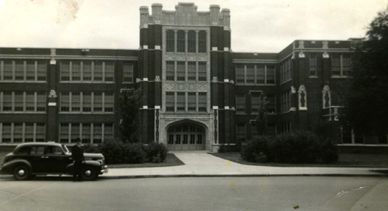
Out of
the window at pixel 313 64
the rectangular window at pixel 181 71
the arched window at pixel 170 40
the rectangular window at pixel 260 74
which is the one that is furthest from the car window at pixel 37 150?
the rectangular window at pixel 260 74

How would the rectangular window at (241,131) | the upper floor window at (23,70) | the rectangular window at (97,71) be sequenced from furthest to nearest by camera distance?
the rectangular window at (241,131) < the rectangular window at (97,71) < the upper floor window at (23,70)

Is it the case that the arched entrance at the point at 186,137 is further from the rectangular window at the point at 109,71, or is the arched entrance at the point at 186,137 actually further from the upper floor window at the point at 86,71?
the upper floor window at the point at 86,71

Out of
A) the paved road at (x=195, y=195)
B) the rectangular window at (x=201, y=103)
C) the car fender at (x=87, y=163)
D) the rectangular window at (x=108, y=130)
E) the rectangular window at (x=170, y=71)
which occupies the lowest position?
the paved road at (x=195, y=195)

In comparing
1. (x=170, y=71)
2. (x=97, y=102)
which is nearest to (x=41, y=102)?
(x=97, y=102)

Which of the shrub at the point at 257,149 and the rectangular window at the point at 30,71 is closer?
the shrub at the point at 257,149

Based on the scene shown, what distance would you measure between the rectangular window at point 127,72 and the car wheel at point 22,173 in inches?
1182

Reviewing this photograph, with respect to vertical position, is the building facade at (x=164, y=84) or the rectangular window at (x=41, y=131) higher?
the building facade at (x=164, y=84)

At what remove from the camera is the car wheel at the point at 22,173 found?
682 inches

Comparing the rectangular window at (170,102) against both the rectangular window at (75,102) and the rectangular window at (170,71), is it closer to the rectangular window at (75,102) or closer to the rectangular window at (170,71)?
the rectangular window at (170,71)

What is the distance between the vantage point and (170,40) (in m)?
44.7

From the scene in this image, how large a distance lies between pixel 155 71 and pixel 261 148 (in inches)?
763

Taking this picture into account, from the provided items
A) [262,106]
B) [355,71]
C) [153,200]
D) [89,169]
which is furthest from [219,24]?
[153,200]

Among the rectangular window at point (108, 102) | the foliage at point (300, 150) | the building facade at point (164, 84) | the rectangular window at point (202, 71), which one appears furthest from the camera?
the rectangular window at point (108, 102)

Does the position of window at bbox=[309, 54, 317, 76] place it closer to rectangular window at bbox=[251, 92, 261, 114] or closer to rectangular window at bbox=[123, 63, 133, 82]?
rectangular window at bbox=[251, 92, 261, 114]
